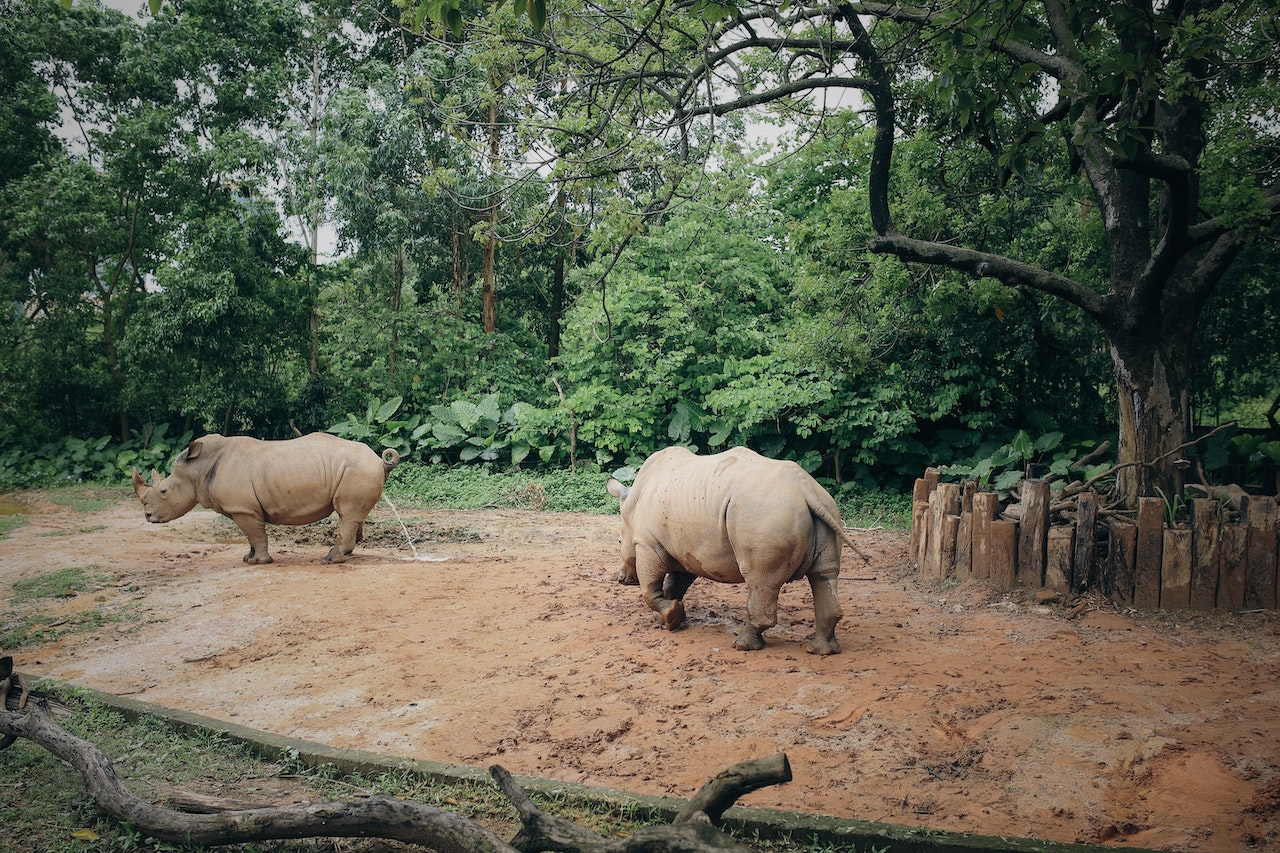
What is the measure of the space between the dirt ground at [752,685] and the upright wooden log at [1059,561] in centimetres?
22

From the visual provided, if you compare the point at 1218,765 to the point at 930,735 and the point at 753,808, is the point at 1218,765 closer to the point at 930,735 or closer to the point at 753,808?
the point at 930,735

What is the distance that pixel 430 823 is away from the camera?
3.33 m

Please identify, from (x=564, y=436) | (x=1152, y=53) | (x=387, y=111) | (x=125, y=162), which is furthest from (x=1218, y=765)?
(x=125, y=162)

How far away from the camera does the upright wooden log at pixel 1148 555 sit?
710cm

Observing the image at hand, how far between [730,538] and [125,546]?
8.65 meters

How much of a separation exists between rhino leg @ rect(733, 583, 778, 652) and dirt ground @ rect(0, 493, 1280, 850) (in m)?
0.14

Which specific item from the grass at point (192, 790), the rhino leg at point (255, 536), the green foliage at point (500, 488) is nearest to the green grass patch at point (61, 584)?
the rhino leg at point (255, 536)

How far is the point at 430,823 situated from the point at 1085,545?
6.30 m

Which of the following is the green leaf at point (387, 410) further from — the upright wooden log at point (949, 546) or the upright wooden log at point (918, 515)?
the upright wooden log at point (949, 546)

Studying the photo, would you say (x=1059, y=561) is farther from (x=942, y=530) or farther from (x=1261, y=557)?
(x=1261, y=557)

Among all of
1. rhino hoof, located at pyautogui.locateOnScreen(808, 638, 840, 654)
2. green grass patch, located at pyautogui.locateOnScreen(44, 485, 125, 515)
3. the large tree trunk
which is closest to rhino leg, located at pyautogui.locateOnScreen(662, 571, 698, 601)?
rhino hoof, located at pyautogui.locateOnScreen(808, 638, 840, 654)

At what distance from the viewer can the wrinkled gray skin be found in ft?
32.5

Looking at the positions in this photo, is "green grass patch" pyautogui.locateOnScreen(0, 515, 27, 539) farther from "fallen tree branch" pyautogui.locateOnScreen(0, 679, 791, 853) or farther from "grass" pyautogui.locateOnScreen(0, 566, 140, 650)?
"fallen tree branch" pyautogui.locateOnScreen(0, 679, 791, 853)

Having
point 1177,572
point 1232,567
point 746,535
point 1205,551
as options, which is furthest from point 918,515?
point 746,535
